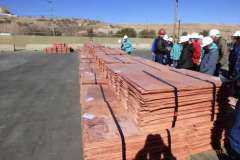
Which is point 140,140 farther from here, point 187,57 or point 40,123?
point 187,57

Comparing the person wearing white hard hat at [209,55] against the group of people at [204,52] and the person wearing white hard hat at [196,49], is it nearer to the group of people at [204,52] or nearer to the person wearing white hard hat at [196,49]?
the group of people at [204,52]

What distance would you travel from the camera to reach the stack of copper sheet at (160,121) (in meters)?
2.80

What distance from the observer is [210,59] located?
6453mm

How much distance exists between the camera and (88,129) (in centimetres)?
307

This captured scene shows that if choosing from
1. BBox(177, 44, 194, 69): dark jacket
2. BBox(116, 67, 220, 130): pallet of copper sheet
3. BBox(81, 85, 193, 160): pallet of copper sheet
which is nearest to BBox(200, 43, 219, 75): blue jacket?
BBox(177, 44, 194, 69): dark jacket

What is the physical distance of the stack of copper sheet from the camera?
2.80 m

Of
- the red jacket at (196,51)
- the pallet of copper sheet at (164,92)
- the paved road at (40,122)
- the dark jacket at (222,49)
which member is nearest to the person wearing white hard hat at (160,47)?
the red jacket at (196,51)

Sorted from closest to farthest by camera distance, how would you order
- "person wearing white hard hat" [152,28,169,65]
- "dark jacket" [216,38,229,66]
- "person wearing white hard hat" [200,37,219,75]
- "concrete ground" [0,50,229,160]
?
1. "concrete ground" [0,50,229,160]
2. "person wearing white hard hat" [200,37,219,75]
3. "dark jacket" [216,38,229,66]
4. "person wearing white hard hat" [152,28,169,65]

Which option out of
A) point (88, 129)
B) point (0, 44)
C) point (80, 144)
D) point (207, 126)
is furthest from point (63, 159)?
point (0, 44)

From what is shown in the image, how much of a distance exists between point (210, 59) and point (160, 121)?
13.3 ft

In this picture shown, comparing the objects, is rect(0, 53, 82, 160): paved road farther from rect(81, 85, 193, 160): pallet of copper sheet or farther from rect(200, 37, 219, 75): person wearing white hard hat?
rect(200, 37, 219, 75): person wearing white hard hat

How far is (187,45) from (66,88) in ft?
16.8

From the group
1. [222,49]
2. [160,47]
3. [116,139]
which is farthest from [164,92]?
[160,47]

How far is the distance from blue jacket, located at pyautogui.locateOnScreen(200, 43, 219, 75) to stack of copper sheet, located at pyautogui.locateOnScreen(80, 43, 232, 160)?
3118 mm
